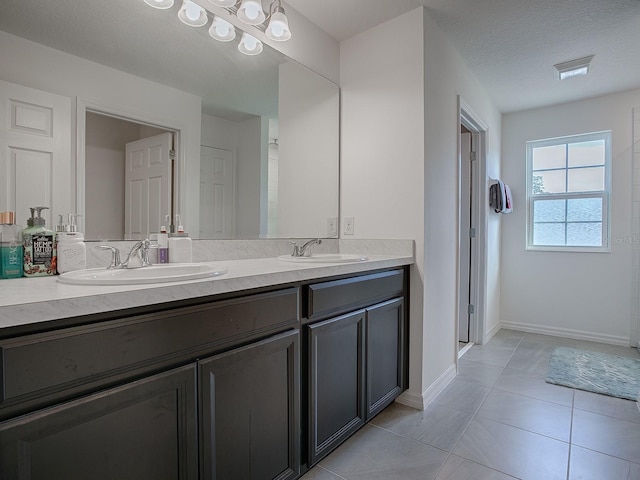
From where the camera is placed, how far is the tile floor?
4.95 ft

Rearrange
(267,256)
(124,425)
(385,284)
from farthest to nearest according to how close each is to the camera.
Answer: (267,256) → (385,284) → (124,425)

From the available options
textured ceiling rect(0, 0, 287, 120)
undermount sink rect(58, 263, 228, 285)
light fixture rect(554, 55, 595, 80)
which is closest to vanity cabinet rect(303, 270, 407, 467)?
undermount sink rect(58, 263, 228, 285)

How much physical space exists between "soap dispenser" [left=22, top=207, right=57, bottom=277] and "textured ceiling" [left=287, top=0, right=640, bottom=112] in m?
1.72

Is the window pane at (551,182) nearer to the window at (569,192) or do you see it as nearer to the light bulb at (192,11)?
the window at (569,192)

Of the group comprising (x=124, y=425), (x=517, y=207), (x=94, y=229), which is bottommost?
(x=124, y=425)

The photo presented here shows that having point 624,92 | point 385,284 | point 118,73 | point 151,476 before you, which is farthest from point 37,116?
point 624,92

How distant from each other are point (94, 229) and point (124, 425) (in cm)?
79

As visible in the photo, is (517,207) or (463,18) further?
(517,207)

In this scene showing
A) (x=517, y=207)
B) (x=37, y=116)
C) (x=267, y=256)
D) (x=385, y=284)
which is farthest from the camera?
(x=517, y=207)

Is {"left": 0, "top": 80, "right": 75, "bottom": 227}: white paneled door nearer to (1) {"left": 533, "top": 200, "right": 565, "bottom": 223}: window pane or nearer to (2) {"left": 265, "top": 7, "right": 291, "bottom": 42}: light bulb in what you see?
(2) {"left": 265, "top": 7, "right": 291, "bottom": 42}: light bulb

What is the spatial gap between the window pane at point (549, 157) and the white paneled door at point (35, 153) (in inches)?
159

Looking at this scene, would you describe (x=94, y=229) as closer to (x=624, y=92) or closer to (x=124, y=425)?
(x=124, y=425)

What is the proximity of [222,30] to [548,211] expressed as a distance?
138 inches

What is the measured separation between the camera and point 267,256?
2053mm
